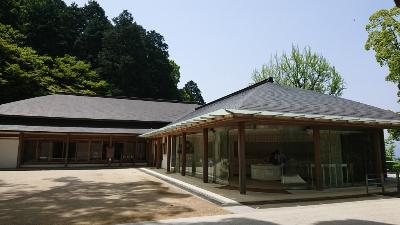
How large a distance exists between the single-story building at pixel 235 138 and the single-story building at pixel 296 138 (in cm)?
4

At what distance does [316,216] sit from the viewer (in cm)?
687

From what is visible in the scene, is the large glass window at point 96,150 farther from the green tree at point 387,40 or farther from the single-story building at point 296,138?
the green tree at point 387,40

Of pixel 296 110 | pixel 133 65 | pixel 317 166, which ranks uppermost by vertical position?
pixel 133 65

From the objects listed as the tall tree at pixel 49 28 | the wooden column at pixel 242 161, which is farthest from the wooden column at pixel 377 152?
the tall tree at pixel 49 28

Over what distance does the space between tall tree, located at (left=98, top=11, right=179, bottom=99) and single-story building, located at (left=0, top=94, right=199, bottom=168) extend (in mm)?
19532

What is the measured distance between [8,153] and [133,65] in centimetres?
3013

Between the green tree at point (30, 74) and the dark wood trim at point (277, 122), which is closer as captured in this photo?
the dark wood trim at point (277, 122)

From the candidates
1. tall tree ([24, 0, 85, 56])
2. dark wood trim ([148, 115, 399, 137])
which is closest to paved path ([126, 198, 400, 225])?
dark wood trim ([148, 115, 399, 137])

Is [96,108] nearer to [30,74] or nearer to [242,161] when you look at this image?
[30,74]

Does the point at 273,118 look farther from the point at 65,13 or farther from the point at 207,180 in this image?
the point at 65,13

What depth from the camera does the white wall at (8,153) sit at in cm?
2150

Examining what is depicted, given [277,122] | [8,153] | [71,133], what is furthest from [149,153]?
[277,122]

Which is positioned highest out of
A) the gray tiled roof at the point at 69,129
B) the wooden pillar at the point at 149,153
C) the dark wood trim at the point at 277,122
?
the gray tiled roof at the point at 69,129

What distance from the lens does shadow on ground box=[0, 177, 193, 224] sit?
678 cm
